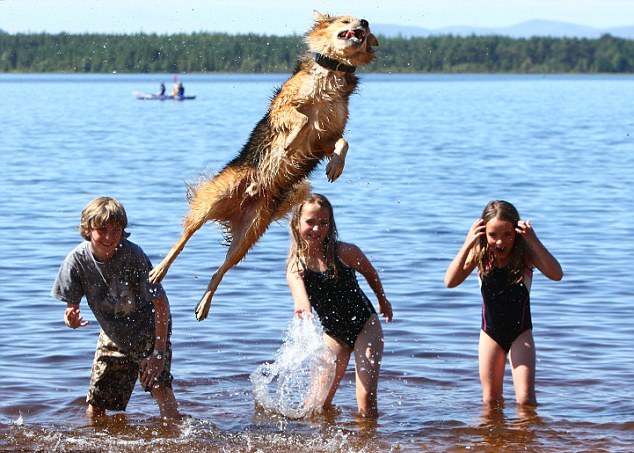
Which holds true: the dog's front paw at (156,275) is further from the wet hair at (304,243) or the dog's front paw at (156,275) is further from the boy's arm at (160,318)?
the wet hair at (304,243)

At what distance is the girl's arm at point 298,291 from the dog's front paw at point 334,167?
4.29ft

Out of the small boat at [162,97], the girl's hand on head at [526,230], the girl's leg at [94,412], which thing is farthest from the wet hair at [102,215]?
the small boat at [162,97]

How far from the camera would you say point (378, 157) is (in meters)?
27.1

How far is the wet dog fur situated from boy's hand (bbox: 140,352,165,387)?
0.37m

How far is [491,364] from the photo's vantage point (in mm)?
7535

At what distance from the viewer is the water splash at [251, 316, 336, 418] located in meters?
7.42

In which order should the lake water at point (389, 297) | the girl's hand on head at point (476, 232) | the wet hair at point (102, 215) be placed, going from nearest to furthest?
1. the wet hair at point (102, 215)
2. the girl's hand on head at point (476, 232)
3. the lake water at point (389, 297)

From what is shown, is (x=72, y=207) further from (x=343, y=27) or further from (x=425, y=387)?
(x=343, y=27)

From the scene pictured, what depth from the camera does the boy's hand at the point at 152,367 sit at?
6730 millimetres

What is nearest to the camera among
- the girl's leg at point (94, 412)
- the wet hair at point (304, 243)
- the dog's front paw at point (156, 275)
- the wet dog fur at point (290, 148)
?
the wet dog fur at point (290, 148)

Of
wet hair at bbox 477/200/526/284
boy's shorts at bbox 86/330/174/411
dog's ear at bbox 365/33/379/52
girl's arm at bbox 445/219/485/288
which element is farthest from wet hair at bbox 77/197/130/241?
wet hair at bbox 477/200/526/284

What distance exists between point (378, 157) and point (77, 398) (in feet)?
63.2

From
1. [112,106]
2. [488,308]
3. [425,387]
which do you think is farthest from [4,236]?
[112,106]

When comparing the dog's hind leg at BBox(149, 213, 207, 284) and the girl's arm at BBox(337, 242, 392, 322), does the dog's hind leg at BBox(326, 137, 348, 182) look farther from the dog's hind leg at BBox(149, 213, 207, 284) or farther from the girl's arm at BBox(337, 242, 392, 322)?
the girl's arm at BBox(337, 242, 392, 322)
